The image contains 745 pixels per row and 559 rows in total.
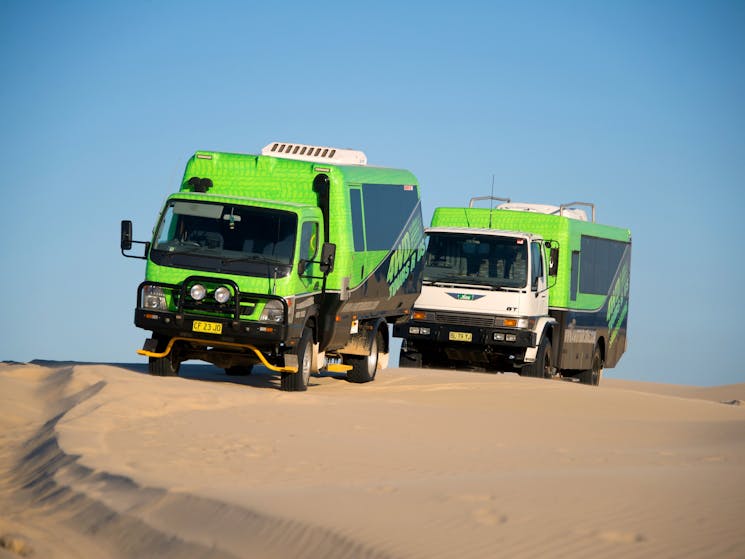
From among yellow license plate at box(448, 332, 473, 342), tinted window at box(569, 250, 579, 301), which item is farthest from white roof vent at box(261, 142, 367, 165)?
tinted window at box(569, 250, 579, 301)

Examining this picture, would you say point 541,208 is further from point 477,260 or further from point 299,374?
point 299,374

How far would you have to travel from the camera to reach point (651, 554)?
850 cm

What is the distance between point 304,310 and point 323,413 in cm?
291

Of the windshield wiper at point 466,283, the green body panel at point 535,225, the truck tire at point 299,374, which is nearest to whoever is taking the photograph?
the truck tire at point 299,374

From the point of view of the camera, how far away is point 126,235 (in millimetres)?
19062

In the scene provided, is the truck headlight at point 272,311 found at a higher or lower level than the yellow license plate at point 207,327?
higher

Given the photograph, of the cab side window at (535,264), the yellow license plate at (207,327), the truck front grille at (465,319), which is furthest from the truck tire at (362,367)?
the yellow license plate at (207,327)

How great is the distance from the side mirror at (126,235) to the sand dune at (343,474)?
1.88m

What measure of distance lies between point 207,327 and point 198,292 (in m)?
0.51

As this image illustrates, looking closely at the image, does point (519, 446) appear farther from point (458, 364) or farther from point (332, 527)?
point (458, 364)

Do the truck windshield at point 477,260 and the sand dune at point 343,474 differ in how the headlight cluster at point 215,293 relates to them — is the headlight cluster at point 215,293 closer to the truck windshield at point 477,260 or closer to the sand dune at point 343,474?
the sand dune at point 343,474

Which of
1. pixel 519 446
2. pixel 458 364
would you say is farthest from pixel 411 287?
pixel 519 446

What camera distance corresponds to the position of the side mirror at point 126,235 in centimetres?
1905

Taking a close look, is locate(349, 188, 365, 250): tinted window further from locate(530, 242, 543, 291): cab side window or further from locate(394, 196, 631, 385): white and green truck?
locate(530, 242, 543, 291): cab side window
